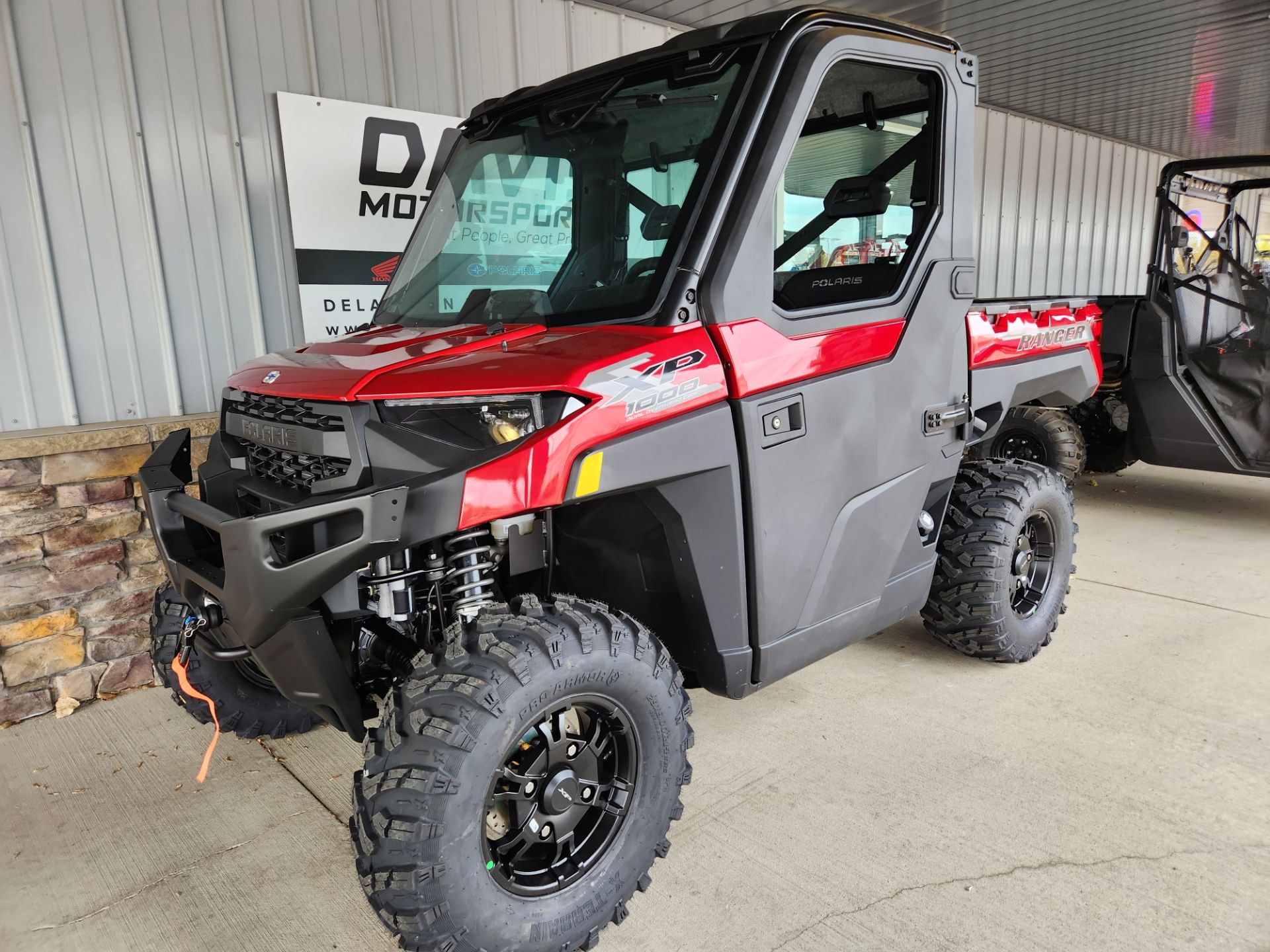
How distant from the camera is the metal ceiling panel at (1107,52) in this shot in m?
6.25

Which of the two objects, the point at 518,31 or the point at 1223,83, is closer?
the point at 518,31

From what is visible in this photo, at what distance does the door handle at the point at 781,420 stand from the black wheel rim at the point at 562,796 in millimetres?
820

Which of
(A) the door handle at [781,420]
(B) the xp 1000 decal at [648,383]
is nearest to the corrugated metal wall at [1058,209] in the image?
(A) the door handle at [781,420]

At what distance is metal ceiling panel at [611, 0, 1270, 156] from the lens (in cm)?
625

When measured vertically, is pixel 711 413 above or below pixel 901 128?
below

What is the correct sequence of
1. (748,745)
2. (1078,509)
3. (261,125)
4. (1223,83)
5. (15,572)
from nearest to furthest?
(748,745), (15,572), (261,125), (1078,509), (1223,83)

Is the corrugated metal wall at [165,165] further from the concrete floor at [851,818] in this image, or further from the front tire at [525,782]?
the front tire at [525,782]

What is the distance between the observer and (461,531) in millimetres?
2139

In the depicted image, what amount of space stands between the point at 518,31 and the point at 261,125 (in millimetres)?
1723

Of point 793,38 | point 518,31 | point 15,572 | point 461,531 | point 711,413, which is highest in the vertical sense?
point 518,31

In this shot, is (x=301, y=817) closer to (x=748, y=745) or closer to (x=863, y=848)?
(x=748, y=745)

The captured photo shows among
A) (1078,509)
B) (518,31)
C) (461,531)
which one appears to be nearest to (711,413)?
(461,531)

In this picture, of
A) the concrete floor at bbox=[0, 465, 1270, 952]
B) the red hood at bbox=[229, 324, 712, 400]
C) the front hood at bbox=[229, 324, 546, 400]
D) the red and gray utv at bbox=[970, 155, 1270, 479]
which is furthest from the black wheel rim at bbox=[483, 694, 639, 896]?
the red and gray utv at bbox=[970, 155, 1270, 479]

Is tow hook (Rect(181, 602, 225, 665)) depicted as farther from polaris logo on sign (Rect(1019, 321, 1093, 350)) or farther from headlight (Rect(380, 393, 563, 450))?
Answer: polaris logo on sign (Rect(1019, 321, 1093, 350))
